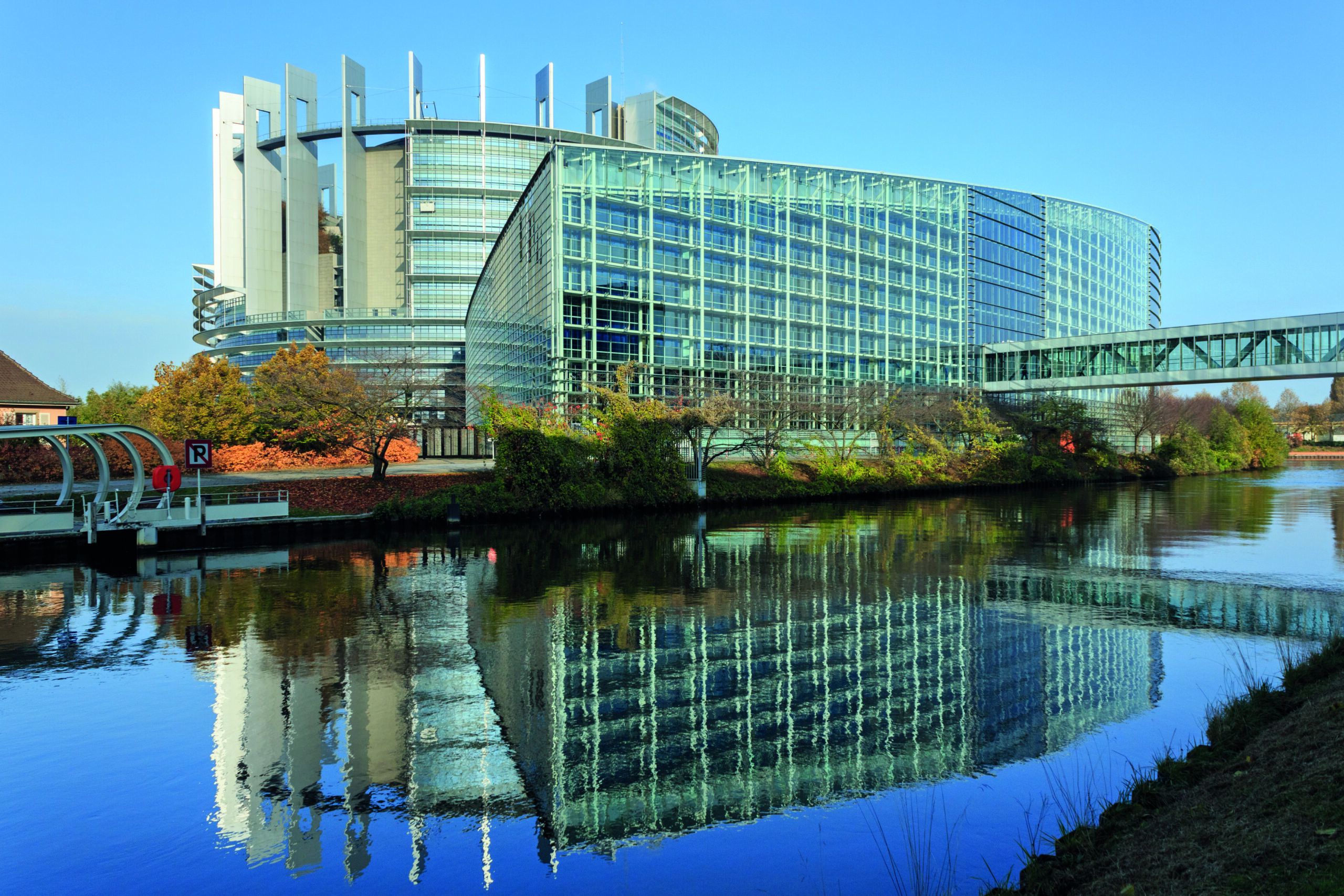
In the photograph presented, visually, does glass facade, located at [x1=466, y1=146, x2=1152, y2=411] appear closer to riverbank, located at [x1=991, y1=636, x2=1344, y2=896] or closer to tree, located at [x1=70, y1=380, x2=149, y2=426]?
tree, located at [x1=70, y1=380, x2=149, y2=426]

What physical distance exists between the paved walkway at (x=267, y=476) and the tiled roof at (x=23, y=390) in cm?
1964

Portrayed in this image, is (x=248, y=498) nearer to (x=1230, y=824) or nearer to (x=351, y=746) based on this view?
(x=351, y=746)

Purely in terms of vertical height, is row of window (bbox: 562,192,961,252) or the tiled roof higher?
row of window (bbox: 562,192,961,252)

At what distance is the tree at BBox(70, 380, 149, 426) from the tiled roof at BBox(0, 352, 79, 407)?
7.58ft

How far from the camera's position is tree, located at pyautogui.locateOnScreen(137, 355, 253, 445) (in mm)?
47844

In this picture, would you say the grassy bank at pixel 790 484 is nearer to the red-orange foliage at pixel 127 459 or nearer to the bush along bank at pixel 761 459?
the bush along bank at pixel 761 459

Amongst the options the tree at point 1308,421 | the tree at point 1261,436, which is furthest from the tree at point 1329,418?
the tree at point 1261,436

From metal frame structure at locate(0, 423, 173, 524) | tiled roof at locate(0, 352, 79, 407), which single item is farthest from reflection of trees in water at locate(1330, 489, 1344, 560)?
tiled roof at locate(0, 352, 79, 407)

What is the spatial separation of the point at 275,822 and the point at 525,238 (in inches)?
2011

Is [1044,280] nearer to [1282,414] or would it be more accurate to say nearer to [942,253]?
[942,253]

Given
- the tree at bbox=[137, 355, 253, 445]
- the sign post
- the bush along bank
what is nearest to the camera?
the sign post

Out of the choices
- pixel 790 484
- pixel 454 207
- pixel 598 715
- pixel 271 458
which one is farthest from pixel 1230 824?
pixel 454 207

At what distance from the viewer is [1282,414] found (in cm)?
13538

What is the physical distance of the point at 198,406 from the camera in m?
48.1
